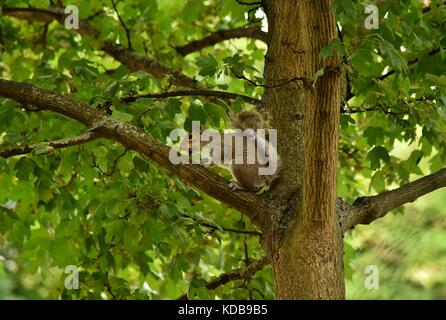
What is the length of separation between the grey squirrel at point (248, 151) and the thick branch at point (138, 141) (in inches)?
16.8

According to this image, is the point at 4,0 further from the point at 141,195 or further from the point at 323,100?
the point at 323,100

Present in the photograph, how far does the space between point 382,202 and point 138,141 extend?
1184mm

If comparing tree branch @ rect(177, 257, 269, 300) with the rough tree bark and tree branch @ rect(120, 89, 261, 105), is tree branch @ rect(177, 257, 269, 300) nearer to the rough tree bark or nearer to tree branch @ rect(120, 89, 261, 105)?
the rough tree bark

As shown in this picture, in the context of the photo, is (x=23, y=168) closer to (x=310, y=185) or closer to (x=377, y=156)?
(x=310, y=185)

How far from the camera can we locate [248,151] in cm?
431

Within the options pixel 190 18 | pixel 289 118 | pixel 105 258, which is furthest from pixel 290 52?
pixel 105 258

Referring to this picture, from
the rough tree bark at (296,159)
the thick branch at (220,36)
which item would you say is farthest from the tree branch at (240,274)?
the thick branch at (220,36)

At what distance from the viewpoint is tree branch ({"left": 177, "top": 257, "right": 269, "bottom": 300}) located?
13.8ft

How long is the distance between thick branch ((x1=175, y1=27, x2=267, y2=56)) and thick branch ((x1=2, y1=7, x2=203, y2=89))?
23.2 inches

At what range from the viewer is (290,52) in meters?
4.10

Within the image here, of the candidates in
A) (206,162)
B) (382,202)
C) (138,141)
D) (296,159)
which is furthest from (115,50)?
(382,202)

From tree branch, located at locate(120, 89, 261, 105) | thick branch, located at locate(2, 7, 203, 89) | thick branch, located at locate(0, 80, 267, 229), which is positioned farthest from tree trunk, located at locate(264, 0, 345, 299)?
thick branch, located at locate(2, 7, 203, 89)

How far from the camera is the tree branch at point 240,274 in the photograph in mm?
4191

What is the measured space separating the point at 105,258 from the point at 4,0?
1.79m
